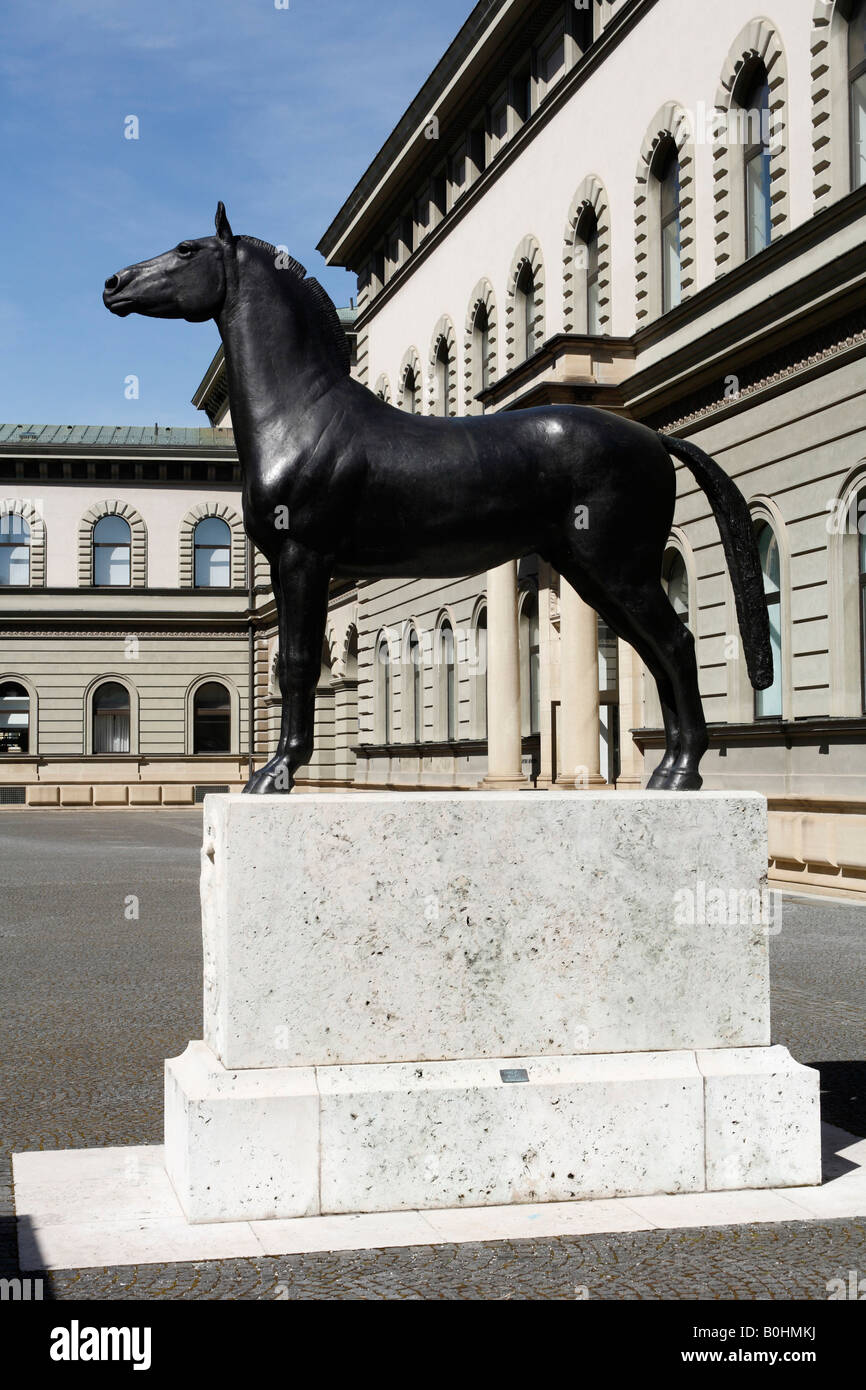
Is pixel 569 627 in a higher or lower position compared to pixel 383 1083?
higher

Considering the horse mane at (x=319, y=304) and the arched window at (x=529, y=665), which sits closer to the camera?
the horse mane at (x=319, y=304)

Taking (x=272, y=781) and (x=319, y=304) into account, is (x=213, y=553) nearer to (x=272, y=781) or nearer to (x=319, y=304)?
(x=319, y=304)

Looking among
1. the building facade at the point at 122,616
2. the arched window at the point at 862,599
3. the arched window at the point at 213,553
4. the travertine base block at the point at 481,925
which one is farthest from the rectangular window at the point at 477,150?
the travertine base block at the point at 481,925

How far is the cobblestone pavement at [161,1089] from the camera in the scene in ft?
14.7

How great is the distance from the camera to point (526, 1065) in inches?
213

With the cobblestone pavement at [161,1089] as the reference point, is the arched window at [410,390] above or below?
above

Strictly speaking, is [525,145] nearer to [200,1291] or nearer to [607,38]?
[607,38]

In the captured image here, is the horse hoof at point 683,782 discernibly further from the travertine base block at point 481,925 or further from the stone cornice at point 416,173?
the stone cornice at point 416,173

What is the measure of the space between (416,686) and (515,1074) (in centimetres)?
3040

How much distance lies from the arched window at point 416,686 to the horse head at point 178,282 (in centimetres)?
2874

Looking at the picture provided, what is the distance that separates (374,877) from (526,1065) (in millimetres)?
896
